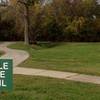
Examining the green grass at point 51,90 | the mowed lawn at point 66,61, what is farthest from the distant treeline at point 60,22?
the green grass at point 51,90

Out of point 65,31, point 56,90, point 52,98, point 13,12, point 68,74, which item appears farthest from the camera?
point 65,31

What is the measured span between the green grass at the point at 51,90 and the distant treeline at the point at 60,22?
1273 inches

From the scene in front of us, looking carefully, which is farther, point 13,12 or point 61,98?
point 13,12

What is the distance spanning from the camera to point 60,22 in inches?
1780

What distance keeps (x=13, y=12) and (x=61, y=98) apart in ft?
109

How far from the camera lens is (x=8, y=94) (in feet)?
30.7

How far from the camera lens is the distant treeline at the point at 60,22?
44.2m

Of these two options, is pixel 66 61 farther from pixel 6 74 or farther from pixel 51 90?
pixel 6 74

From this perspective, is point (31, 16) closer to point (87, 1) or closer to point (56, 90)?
point (87, 1)

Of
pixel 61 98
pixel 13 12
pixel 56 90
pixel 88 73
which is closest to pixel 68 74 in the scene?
pixel 88 73

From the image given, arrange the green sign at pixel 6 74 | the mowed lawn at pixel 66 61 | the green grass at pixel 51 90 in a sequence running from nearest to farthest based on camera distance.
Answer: the green sign at pixel 6 74
the green grass at pixel 51 90
the mowed lawn at pixel 66 61

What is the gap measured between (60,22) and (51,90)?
3575cm

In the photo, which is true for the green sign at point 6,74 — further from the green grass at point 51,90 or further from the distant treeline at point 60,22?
the distant treeline at point 60,22

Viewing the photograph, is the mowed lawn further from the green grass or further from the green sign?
the green sign
